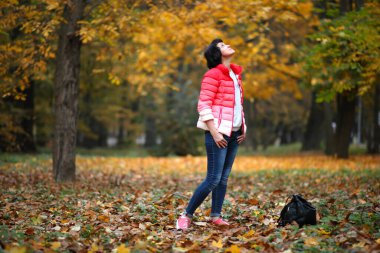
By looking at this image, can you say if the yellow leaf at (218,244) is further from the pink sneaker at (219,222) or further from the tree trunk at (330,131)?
the tree trunk at (330,131)

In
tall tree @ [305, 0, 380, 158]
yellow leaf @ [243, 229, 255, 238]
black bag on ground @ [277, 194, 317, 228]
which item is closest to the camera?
yellow leaf @ [243, 229, 255, 238]

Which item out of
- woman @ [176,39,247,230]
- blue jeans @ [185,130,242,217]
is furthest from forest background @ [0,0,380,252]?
woman @ [176,39,247,230]

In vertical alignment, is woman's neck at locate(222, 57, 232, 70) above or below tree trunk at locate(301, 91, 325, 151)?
above

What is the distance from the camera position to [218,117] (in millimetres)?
5883

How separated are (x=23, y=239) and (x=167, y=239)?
4.82 ft

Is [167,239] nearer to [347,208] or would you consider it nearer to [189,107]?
[347,208]

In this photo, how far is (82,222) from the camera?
20.8 feet

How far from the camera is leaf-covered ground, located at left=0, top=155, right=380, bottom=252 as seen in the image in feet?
16.0

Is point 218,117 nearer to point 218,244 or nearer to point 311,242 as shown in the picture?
point 218,244

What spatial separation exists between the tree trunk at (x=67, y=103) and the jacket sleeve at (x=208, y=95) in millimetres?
5533

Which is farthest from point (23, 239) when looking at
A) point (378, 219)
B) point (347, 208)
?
point (347, 208)

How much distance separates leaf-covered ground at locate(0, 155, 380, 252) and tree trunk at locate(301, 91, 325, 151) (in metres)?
11.0

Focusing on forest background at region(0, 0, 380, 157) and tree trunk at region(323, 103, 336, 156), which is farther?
tree trunk at region(323, 103, 336, 156)

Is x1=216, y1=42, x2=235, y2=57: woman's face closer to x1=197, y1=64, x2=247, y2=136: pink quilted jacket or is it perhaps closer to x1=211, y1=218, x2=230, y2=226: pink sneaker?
x1=197, y1=64, x2=247, y2=136: pink quilted jacket
